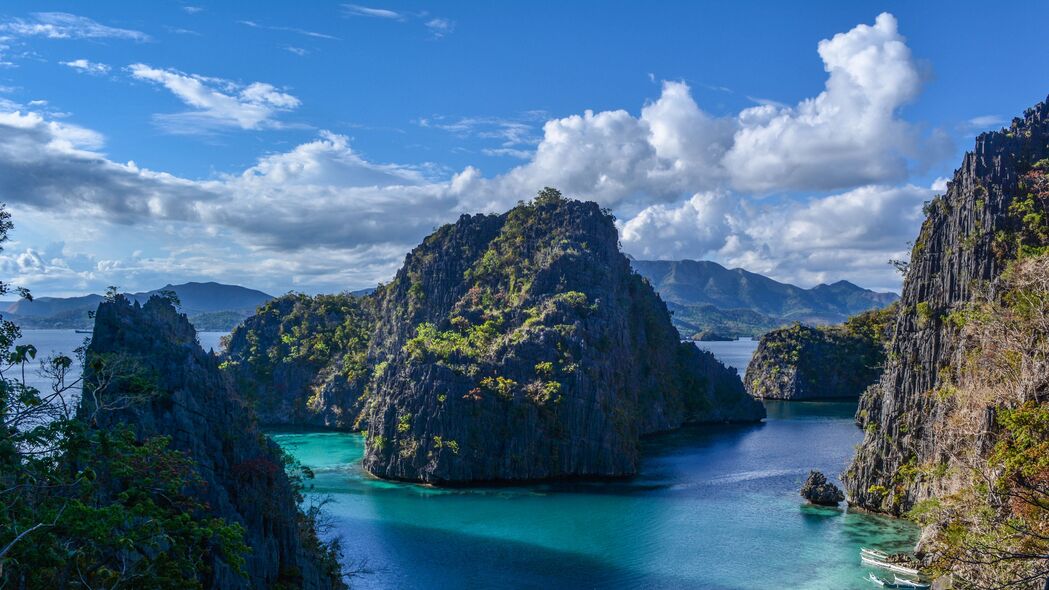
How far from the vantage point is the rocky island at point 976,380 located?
1410 inches

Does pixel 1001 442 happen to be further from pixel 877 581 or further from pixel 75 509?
pixel 75 509

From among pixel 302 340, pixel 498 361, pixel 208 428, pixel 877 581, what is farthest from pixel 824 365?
pixel 208 428

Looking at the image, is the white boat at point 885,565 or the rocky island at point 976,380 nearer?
the rocky island at point 976,380

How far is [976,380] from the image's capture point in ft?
161

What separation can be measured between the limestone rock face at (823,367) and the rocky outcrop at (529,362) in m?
39.3

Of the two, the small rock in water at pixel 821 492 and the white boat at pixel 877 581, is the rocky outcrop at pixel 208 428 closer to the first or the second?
the white boat at pixel 877 581

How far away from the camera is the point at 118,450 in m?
25.5

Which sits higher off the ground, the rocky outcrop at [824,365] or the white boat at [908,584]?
the rocky outcrop at [824,365]

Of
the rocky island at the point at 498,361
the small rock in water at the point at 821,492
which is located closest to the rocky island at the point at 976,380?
the small rock in water at the point at 821,492

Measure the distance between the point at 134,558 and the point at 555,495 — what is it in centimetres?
4881


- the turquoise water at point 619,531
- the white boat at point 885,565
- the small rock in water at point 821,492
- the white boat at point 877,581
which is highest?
the small rock in water at point 821,492

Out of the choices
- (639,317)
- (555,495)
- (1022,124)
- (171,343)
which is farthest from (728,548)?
(639,317)

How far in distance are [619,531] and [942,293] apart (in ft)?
107

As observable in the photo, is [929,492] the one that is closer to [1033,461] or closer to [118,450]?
[1033,461]
